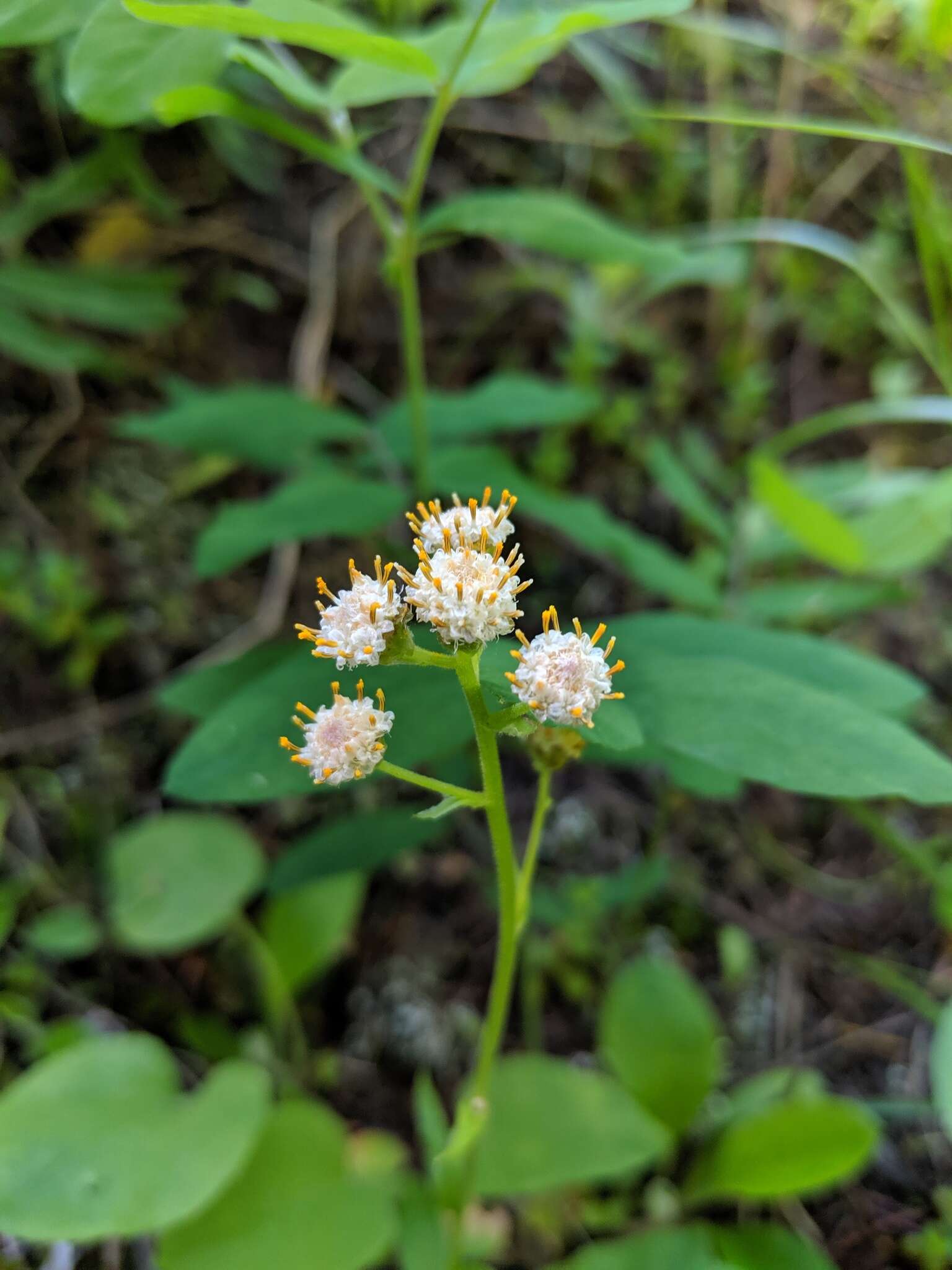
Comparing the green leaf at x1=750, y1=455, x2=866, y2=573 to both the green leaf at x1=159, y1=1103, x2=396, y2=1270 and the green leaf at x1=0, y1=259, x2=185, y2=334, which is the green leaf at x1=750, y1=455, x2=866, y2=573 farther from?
the green leaf at x1=0, y1=259, x2=185, y2=334

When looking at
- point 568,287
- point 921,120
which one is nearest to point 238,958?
point 568,287

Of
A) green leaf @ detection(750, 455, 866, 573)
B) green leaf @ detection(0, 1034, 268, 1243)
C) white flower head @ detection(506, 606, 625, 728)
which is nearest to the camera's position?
white flower head @ detection(506, 606, 625, 728)

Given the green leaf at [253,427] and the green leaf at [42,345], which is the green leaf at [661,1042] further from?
the green leaf at [42,345]

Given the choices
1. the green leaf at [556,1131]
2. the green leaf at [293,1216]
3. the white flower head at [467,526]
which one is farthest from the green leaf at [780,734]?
the green leaf at [293,1216]

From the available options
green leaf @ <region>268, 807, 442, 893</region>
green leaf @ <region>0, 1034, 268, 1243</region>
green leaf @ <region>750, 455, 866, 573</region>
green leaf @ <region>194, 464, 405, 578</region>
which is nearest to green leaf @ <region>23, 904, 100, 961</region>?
green leaf @ <region>0, 1034, 268, 1243</region>

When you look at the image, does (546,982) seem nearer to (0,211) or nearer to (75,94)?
(75,94)
